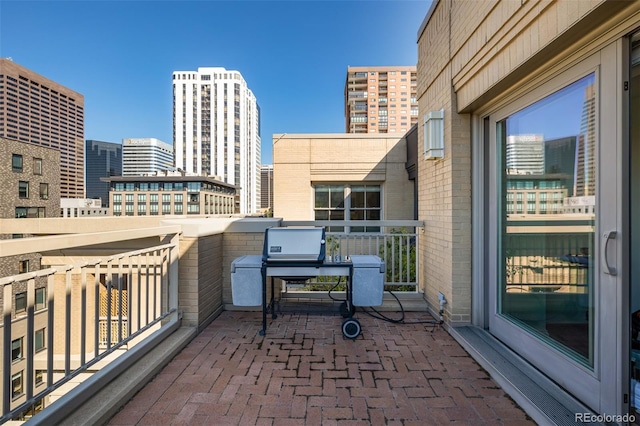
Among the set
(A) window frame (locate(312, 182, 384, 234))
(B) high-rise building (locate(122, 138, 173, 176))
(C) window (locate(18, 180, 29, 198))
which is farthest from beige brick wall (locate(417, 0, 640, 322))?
(B) high-rise building (locate(122, 138, 173, 176))

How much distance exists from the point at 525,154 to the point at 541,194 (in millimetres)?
372

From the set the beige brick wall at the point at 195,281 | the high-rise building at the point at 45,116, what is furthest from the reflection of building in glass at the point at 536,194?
the high-rise building at the point at 45,116

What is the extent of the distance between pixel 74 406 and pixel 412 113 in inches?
3146

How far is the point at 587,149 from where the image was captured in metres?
1.80

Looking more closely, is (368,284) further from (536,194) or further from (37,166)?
(37,166)

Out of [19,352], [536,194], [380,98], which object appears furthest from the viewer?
[380,98]

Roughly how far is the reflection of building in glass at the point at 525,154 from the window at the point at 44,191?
49.1 meters

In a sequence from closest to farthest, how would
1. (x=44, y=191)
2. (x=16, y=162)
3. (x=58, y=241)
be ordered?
(x=58, y=241)
(x=16, y=162)
(x=44, y=191)

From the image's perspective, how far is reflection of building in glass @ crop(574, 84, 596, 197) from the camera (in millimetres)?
1748

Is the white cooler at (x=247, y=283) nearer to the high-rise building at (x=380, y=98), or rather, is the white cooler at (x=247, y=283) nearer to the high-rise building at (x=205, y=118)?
the high-rise building at (x=380, y=98)

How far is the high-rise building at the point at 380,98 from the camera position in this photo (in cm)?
7200

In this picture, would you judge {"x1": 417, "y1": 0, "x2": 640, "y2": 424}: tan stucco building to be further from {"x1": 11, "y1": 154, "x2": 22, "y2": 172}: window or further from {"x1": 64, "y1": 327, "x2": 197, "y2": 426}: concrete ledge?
{"x1": 11, "y1": 154, "x2": 22, "y2": 172}: window

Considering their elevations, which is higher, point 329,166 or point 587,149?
point 329,166

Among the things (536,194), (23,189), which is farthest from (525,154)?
(23,189)
